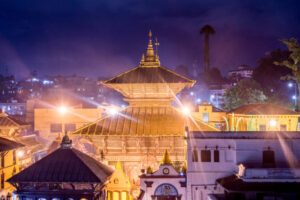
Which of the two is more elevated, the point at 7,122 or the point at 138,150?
the point at 7,122

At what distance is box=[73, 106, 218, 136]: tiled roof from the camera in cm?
2298

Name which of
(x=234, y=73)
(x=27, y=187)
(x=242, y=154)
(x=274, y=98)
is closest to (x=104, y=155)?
(x=27, y=187)

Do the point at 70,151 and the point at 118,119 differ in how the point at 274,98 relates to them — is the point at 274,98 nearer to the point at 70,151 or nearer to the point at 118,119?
the point at 118,119

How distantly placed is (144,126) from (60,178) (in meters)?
8.07

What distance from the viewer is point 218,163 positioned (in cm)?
2127

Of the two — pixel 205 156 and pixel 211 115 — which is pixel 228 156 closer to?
pixel 205 156

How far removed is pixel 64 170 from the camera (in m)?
17.4

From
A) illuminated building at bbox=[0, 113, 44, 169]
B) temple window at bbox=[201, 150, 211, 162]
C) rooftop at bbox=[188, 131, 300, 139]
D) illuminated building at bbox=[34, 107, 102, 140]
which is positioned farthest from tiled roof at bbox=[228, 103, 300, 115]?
illuminated building at bbox=[34, 107, 102, 140]

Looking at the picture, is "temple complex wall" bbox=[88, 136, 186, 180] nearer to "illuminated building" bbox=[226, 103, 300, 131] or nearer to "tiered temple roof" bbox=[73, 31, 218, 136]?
"tiered temple roof" bbox=[73, 31, 218, 136]

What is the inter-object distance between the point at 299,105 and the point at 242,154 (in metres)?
29.5

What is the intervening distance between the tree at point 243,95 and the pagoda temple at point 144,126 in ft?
116

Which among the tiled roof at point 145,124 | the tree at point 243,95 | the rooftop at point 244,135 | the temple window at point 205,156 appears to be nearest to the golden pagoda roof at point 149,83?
the tiled roof at point 145,124

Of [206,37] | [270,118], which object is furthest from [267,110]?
[206,37]

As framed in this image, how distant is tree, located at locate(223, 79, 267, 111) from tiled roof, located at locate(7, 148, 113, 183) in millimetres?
43786
